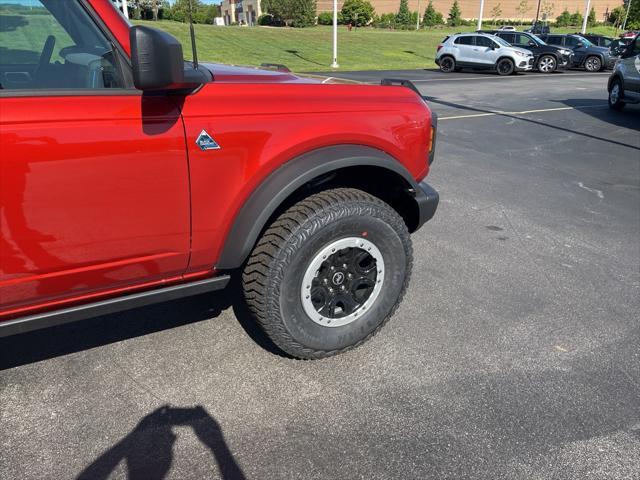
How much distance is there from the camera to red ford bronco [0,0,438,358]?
5.96ft

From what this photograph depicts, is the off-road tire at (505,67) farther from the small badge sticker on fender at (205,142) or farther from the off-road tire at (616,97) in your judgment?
the small badge sticker on fender at (205,142)

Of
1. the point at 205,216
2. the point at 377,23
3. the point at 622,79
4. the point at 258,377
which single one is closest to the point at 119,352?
the point at 258,377

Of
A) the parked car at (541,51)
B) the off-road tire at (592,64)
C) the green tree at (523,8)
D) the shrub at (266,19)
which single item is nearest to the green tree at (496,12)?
the green tree at (523,8)

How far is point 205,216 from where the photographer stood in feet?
7.32

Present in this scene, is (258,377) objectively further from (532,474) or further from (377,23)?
(377,23)

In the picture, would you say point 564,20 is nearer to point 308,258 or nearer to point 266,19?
point 266,19

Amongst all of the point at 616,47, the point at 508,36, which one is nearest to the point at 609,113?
the point at 508,36

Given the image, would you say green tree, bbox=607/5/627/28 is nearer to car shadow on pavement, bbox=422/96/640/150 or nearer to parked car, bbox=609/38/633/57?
parked car, bbox=609/38/633/57

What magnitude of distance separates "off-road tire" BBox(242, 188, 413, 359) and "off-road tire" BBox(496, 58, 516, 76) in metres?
21.5

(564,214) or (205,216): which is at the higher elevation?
(205,216)

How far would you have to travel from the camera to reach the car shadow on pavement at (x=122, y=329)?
2.78 meters

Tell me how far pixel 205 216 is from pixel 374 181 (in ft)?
3.84

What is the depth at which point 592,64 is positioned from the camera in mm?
24656

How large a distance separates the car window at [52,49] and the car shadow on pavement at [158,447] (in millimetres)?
1469
